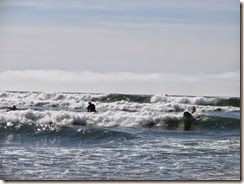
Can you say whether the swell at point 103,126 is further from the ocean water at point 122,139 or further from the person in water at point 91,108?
the person in water at point 91,108

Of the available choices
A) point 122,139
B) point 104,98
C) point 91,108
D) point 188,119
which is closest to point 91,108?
point 91,108

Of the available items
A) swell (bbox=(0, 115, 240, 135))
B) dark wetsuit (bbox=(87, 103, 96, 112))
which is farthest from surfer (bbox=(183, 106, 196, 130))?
dark wetsuit (bbox=(87, 103, 96, 112))

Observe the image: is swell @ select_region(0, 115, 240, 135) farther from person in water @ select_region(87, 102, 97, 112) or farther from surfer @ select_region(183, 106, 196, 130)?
person in water @ select_region(87, 102, 97, 112)

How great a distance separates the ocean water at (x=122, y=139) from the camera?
365 cm

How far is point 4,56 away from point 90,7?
27.4 inches

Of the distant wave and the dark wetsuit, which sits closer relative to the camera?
the distant wave

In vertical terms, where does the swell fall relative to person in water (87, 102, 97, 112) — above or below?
below

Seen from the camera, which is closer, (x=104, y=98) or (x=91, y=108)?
(x=104, y=98)

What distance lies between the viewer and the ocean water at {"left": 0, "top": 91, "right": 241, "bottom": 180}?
3.65m

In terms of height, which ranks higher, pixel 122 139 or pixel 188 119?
pixel 188 119

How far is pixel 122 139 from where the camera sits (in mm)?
3865

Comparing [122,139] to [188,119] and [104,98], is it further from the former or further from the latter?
[188,119]

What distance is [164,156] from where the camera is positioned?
374 centimetres

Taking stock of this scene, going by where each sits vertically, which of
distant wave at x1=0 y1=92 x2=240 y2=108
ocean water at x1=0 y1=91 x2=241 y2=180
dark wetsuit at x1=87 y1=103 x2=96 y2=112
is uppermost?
distant wave at x1=0 y1=92 x2=240 y2=108
